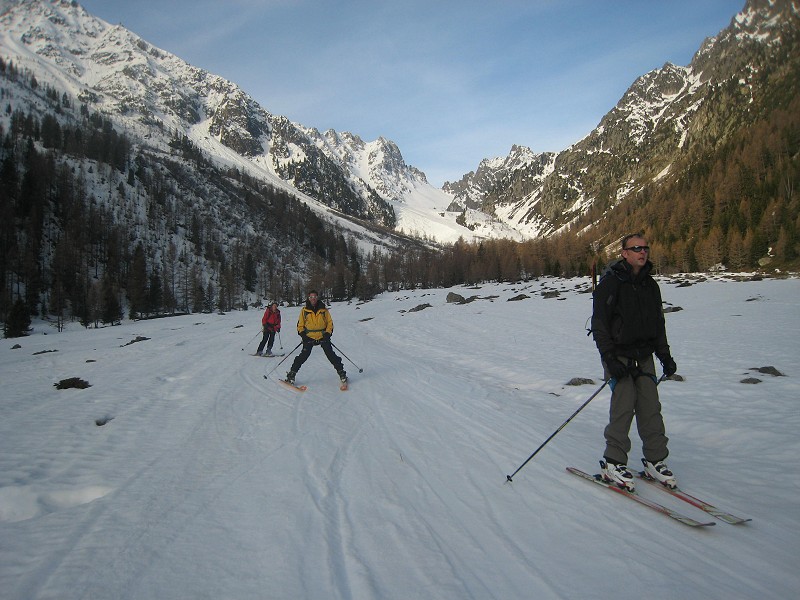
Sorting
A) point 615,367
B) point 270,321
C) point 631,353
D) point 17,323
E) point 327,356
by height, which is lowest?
point 17,323

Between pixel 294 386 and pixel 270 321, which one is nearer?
pixel 294 386

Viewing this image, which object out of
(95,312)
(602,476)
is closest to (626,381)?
(602,476)

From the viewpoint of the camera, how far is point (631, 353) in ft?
14.4

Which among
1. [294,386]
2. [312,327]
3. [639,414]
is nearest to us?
[639,414]

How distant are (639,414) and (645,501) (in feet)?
3.18

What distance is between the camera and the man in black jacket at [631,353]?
14.4 feet

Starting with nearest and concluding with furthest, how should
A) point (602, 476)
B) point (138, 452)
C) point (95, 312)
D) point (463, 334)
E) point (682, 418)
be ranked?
point (602, 476), point (138, 452), point (682, 418), point (463, 334), point (95, 312)

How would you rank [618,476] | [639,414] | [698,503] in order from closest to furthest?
[698,503] → [618,476] → [639,414]

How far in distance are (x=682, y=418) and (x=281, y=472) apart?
7728mm

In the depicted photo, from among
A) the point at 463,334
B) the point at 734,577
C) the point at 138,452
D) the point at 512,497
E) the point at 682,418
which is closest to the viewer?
the point at 734,577

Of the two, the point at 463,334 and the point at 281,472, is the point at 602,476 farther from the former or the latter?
the point at 463,334

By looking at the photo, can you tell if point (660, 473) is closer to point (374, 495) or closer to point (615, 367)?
point (615, 367)

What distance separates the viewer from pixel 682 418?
7.52m

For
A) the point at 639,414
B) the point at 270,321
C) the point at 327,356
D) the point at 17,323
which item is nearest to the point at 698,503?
the point at 639,414
